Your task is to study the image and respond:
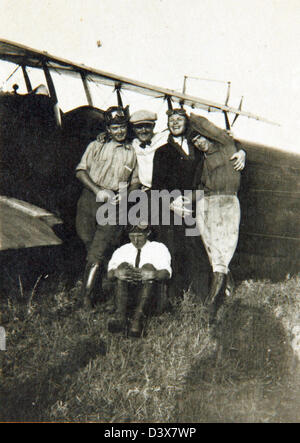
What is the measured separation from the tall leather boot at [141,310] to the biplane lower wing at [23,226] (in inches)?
38.9

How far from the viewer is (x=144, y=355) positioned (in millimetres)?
3525

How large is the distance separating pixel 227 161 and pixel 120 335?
233cm

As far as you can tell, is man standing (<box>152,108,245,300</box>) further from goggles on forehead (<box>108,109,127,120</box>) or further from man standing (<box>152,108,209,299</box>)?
goggles on forehead (<box>108,109,127,120</box>)

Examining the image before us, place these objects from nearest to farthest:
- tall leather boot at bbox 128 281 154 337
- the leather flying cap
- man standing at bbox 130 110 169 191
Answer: tall leather boot at bbox 128 281 154 337, the leather flying cap, man standing at bbox 130 110 169 191

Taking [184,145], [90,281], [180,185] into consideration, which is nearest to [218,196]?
[180,185]

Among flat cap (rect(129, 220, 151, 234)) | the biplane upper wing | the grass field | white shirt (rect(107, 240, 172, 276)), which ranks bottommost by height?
the grass field

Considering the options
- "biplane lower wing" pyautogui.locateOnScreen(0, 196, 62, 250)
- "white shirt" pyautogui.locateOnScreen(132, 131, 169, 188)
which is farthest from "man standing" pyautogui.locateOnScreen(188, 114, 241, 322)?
"biplane lower wing" pyautogui.locateOnScreen(0, 196, 62, 250)

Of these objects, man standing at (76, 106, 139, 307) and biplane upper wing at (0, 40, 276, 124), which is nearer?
man standing at (76, 106, 139, 307)

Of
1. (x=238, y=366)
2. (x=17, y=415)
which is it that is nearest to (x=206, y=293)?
(x=238, y=366)

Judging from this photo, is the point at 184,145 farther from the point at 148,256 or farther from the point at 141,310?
the point at 141,310

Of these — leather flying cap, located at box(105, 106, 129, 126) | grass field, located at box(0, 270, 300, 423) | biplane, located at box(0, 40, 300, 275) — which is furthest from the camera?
biplane, located at box(0, 40, 300, 275)

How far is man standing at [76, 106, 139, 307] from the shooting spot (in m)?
4.51

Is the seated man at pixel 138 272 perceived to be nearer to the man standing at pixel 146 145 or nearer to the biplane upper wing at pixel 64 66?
the man standing at pixel 146 145

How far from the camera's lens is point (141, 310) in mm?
3928
